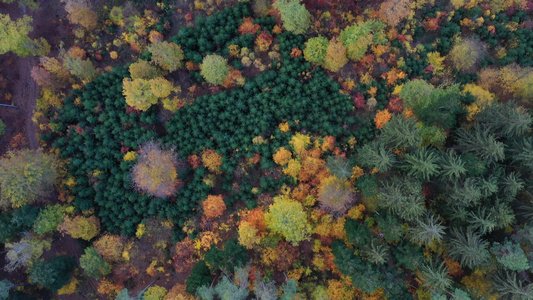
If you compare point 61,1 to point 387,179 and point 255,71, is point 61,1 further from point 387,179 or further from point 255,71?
point 387,179

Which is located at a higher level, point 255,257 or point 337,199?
point 337,199

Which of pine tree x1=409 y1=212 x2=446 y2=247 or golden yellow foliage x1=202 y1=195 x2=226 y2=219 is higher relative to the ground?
pine tree x1=409 y1=212 x2=446 y2=247

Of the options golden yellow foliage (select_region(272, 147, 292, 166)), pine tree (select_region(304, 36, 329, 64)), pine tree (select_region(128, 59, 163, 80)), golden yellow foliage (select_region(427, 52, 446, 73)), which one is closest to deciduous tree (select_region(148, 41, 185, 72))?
pine tree (select_region(128, 59, 163, 80))

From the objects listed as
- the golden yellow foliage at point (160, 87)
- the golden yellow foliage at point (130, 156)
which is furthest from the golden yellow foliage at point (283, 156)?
the golden yellow foliage at point (130, 156)

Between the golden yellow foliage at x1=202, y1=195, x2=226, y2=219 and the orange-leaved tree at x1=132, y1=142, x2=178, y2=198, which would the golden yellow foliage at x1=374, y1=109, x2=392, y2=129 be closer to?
the golden yellow foliage at x1=202, y1=195, x2=226, y2=219

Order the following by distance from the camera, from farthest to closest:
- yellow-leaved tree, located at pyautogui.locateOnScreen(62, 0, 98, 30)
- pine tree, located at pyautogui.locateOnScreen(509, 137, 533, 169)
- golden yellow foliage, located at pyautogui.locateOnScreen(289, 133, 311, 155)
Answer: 1. yellow-leaved tree, located at pyautogui.locateOnScreen(62, 0, 98, 30)
2. golden yellow foliage, located at pyautogui.locateOnScreen(289, 133, 311, 155)
3. pine tree, located at pyautogui.locateOnScreen(509, 137, 533, 169)

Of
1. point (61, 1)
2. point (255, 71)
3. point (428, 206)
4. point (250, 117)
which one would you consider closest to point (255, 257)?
point (250, 117)

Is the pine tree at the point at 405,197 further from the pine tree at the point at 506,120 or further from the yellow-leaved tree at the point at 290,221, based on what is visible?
the pine tree at the point at 506,120
